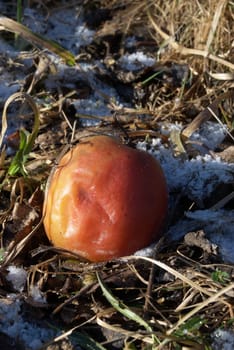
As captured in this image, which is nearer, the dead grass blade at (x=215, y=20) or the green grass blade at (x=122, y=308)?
the green grass blade at (x=122, y=308)

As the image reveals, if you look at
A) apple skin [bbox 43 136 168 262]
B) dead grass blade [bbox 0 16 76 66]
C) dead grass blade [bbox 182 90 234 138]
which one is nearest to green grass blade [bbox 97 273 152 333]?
apple skin [bbox 43 136 168 262]

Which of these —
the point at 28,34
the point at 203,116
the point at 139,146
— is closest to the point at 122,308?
the point at 139,146

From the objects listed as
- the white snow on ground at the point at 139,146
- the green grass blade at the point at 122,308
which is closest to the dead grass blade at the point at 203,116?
the white snow on ground at the point at 139,146

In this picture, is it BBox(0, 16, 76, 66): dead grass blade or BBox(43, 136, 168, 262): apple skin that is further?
BBox(0, 16, 76, 66): dead grass blade

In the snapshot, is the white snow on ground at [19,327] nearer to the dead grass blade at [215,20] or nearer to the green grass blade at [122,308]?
the green grass blade at [122,308]

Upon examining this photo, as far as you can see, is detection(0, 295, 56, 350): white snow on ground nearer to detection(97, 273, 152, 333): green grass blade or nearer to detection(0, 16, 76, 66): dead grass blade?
detection(97, 273, 152, 333): green grass blade

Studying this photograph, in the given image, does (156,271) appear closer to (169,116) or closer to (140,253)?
(140,253)

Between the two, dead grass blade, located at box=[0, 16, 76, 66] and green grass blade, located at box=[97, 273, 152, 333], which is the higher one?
dead grass blade, located at box=[0, 16, 76, 66]

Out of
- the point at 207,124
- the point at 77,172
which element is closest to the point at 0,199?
the point at 77,172
